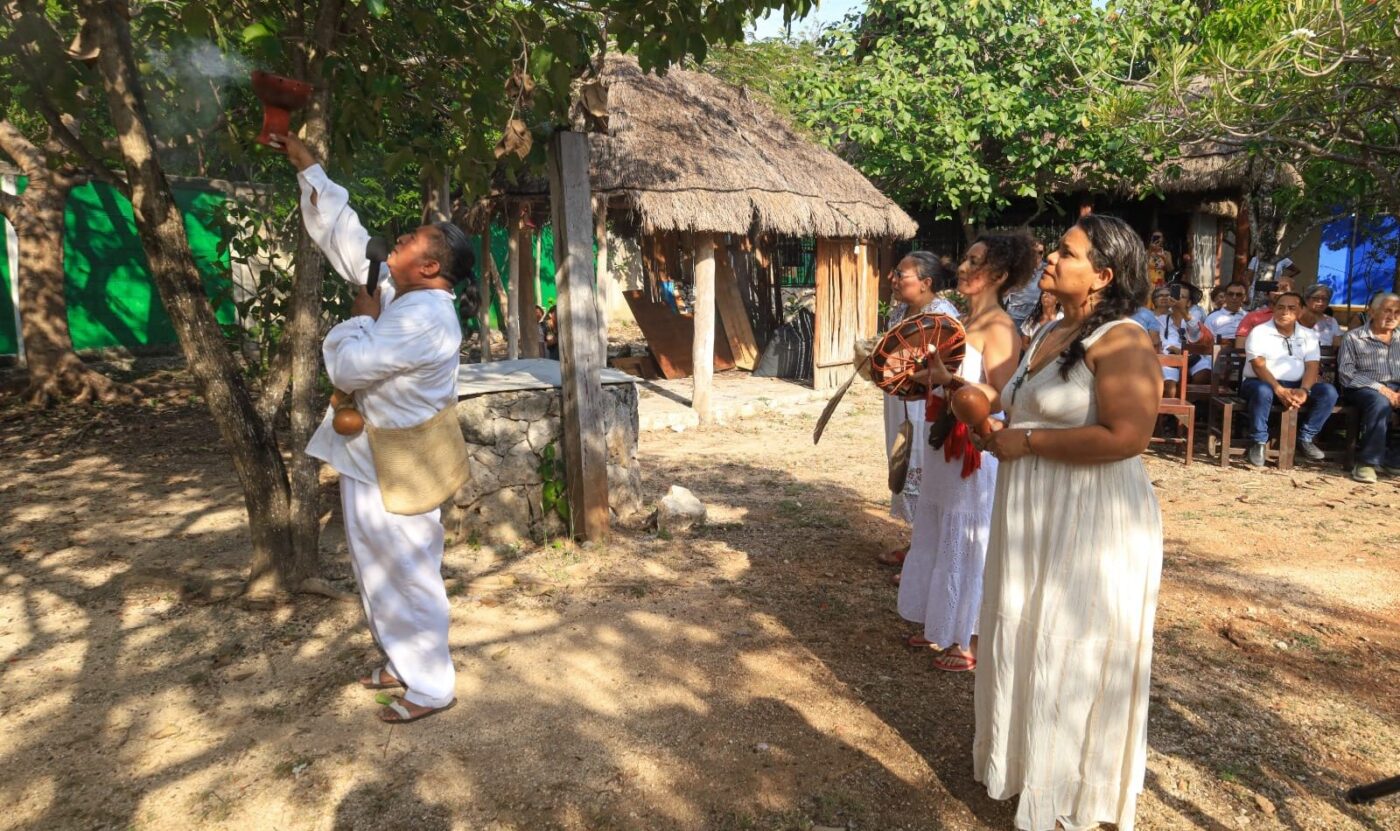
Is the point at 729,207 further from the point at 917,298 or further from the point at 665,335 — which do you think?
the point at 917,298

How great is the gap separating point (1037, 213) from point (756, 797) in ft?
38.0

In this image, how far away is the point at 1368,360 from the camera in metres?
7.72

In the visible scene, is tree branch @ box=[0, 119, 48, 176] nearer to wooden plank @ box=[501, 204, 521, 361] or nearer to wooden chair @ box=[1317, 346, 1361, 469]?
wooden plank @ box=[501, 204, 521, 361]

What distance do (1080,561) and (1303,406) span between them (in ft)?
22.6

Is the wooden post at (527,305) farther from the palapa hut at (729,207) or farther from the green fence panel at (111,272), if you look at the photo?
the green fence panel at (111,272)

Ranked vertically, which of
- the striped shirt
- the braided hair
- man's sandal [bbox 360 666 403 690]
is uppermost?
the braided hair

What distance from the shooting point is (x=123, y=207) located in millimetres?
11984

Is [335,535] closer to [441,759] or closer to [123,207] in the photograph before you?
[441,759]

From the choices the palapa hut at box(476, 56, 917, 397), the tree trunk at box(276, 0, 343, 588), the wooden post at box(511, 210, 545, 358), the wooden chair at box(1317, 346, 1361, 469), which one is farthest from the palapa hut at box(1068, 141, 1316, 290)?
the tree trunk at box(276, 0, 343, 588)

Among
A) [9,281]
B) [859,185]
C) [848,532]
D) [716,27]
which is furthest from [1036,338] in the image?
[9,281]

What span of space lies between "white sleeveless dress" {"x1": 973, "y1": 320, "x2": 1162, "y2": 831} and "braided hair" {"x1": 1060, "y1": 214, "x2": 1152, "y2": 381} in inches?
1.3

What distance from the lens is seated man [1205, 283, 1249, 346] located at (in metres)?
9.09

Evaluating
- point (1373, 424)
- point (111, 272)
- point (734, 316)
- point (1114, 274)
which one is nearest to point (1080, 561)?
point (1114, 274)

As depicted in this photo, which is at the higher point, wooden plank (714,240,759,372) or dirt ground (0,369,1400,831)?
wooden plank (714,240,759,372)
